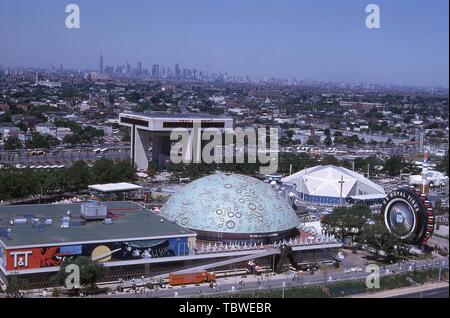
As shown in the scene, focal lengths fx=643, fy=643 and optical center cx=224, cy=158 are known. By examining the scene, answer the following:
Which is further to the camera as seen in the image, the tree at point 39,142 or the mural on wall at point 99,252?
the tree at point 39,142

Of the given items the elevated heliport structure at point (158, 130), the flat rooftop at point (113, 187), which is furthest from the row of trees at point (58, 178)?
the elevated heliport structure at point (158, 130)

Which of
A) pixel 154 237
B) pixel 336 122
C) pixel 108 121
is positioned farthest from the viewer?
pixel 336 122

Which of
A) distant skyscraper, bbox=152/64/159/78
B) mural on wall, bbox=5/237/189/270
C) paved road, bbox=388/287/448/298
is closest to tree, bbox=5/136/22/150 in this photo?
mural on wall, bbox=5/237/189/270

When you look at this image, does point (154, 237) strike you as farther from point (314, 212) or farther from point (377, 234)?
point (314, 212)

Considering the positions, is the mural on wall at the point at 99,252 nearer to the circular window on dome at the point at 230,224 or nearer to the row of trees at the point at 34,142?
the circular window on dome at the point at 230,224

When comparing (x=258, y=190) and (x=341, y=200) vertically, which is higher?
(x=258, y=190)
